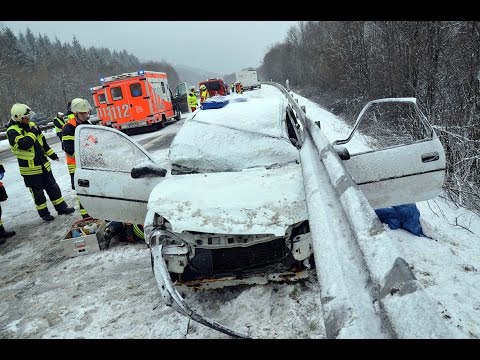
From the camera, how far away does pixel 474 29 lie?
8.02 metres

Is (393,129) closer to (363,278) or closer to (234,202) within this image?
(234,202)

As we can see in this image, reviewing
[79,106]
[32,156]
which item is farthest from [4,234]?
[79,106]

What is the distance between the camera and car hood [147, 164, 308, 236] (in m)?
2.56

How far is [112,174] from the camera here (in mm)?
3535

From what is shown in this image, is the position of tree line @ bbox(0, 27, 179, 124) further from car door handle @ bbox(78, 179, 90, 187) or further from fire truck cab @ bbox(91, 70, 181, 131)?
car door handle @ bbox(78, 179, 90, 187)

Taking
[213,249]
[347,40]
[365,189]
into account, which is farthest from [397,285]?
[347,40]

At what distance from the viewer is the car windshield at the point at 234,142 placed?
3592 mm

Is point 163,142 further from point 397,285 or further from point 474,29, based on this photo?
point 397,285

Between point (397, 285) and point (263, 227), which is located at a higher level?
point (397, 285)

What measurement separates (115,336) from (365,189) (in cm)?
254

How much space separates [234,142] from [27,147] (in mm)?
3547

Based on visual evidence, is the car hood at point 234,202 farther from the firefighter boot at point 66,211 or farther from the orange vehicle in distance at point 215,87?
the orange vehicle in distance at point 215,87

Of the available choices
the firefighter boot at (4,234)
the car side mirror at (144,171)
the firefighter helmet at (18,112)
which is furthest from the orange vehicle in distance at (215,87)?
the car side mirror at (144,171)

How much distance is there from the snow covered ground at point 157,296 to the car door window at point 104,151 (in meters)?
1.13
